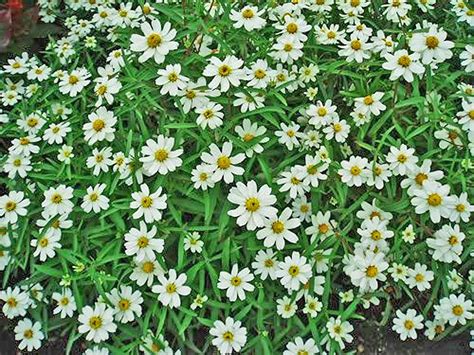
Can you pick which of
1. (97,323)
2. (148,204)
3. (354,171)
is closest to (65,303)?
(97,323)

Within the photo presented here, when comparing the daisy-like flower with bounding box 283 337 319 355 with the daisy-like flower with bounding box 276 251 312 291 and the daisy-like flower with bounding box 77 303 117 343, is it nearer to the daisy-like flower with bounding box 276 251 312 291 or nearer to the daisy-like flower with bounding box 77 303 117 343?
the daisy-like flower with bounding box 276 251 312 291

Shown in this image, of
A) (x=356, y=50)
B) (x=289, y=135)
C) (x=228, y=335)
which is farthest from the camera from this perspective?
(x=356, y=50)

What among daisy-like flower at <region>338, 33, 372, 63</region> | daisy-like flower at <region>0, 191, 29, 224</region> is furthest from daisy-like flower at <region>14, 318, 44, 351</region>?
daisy-like flower at <region>338, 33, 372, 63</region>

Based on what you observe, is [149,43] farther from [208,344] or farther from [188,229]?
[208,344]

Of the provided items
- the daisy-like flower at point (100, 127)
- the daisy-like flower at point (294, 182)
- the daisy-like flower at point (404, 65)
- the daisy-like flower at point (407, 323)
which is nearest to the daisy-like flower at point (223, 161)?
the daisy-like flower at point (294, 182)

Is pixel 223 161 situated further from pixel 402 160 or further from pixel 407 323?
pixel 407 323

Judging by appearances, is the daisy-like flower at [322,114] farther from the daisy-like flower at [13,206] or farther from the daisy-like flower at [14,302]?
the daisy-like flower at [14,302]
